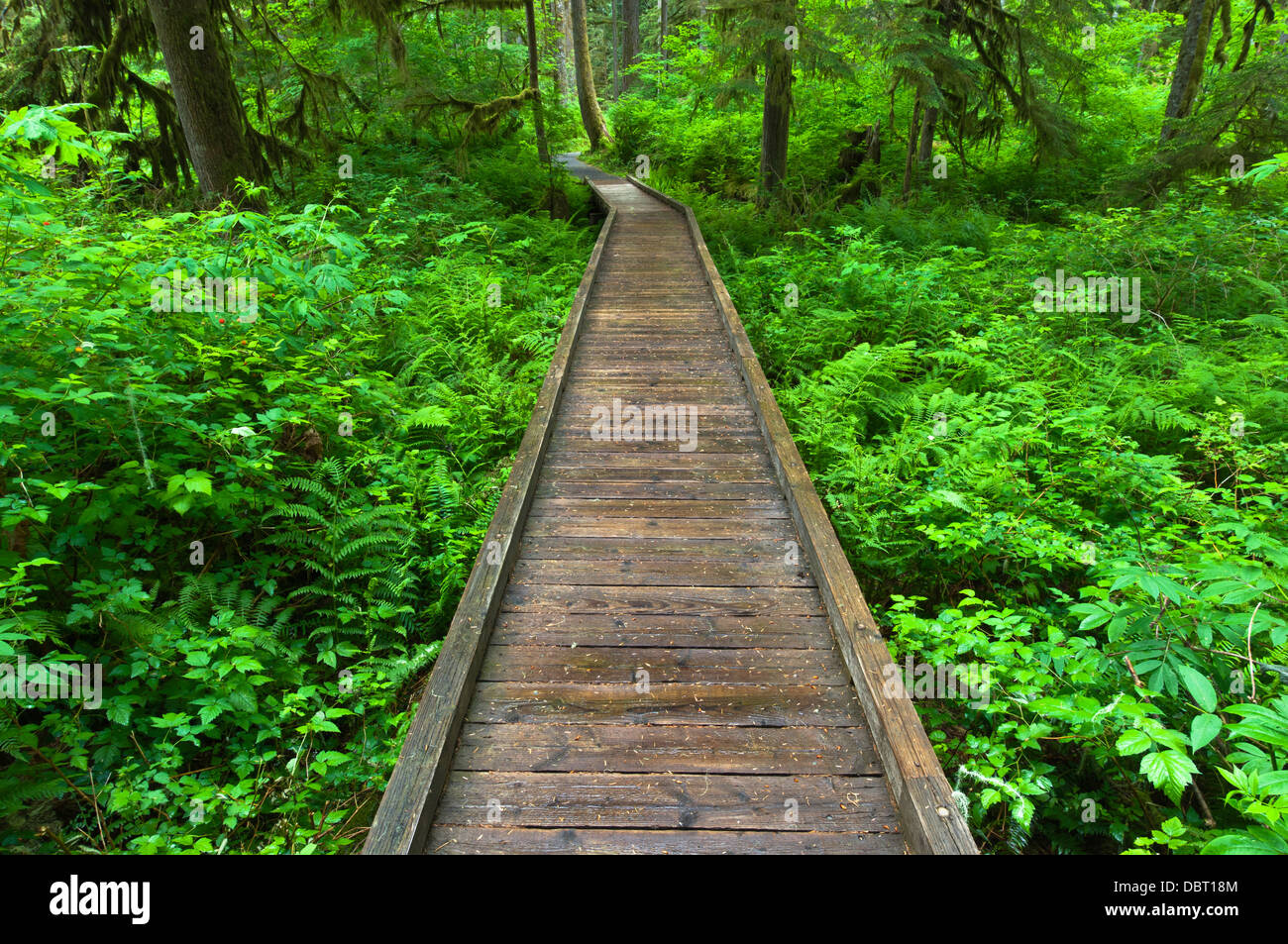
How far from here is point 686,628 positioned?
3504mm

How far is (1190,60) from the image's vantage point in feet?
38.2

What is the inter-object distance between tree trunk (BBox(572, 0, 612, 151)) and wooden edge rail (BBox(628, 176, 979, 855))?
24649mm

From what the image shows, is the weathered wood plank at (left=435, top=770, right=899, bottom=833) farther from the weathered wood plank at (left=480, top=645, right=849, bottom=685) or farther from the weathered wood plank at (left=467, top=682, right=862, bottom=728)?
the weathered wood plank at (left=480, top=645, right=849, bottom=685)

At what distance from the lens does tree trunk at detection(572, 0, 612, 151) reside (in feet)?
76.9

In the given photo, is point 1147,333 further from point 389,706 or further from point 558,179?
point 558,179

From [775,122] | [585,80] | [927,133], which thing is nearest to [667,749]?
[775,122]

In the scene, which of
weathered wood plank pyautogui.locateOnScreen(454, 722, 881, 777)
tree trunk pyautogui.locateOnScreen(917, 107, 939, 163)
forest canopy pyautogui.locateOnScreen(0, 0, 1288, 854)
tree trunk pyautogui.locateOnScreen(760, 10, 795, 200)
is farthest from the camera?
tree trunk pyautogui.locateOnScreen(917, 107, 939, 163)

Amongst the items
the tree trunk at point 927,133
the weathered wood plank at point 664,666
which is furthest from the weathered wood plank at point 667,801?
the tree trunk at point 927,133

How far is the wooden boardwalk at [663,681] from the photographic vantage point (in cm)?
249

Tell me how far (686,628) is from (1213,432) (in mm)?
4458

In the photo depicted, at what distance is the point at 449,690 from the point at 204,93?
397 inches

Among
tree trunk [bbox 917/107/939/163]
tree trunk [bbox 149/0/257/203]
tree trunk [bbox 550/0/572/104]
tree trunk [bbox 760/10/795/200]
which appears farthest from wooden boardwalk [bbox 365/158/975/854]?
tree trunk [bbox 550/0/572/104]

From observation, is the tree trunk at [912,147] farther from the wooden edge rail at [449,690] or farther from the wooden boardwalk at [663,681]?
the wooden edge rail at [449,690]

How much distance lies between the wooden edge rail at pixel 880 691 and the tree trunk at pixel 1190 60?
39.6 ft
